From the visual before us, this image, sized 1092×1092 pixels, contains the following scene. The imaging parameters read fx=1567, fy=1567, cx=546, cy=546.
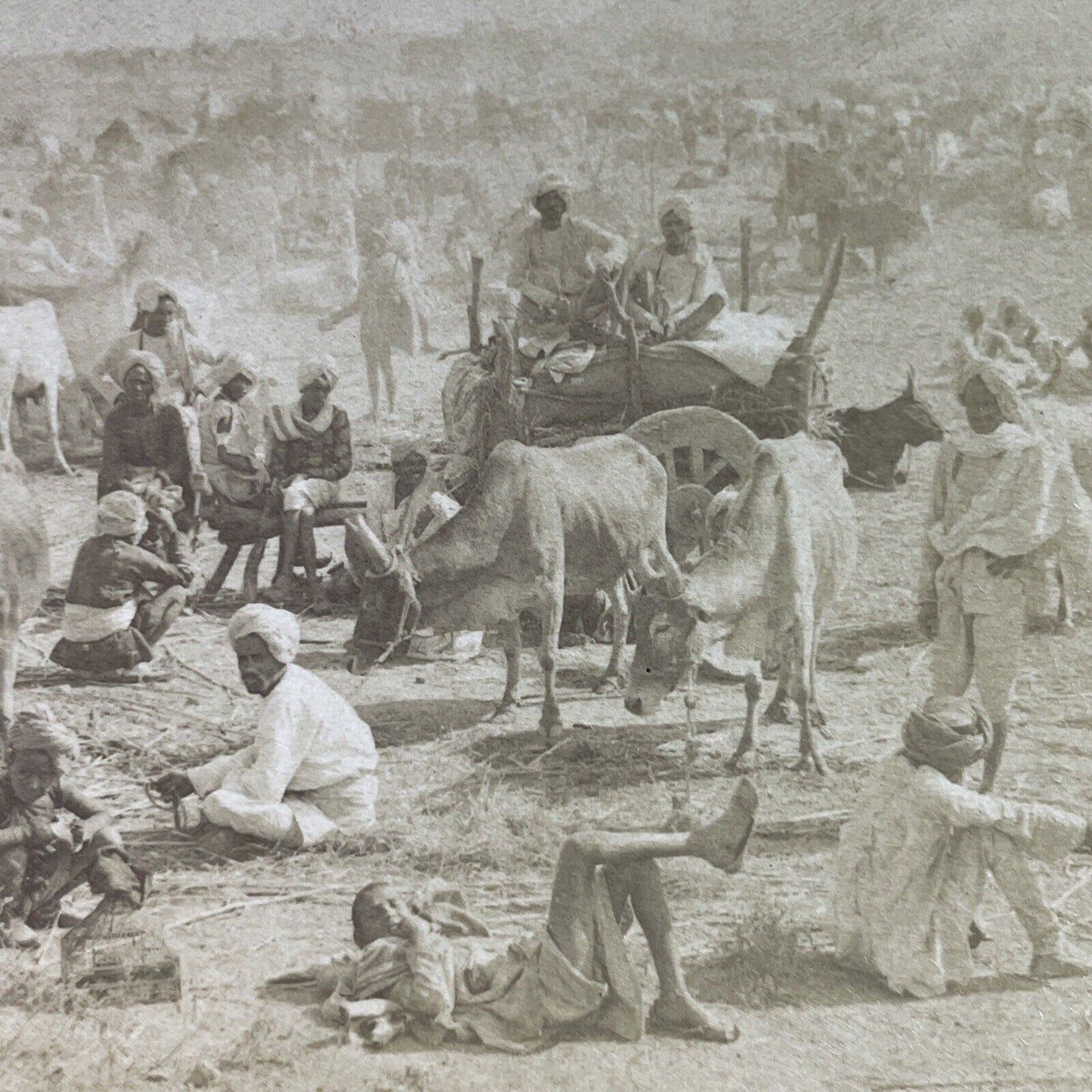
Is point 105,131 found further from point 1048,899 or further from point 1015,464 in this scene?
point 1048,899

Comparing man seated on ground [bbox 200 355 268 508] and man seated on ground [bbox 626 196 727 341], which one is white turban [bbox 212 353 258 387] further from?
man seated on ground [bbox 626 196 727 341]

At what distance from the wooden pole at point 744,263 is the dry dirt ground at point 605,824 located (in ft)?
0.81

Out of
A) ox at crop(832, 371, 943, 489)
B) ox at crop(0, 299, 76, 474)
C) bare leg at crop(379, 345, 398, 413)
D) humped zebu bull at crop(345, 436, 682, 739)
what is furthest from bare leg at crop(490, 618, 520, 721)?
ox at crop(0, 299, 76, 474)

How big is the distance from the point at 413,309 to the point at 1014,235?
293 cm

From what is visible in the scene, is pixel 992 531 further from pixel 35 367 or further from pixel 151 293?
pixel 35 367

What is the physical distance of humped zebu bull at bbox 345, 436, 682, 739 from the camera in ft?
22.4

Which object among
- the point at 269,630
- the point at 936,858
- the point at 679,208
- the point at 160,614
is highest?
the point at 679,208

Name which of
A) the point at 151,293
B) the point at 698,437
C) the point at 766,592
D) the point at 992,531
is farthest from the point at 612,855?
the point at 151,293

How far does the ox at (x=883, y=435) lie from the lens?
7.56m

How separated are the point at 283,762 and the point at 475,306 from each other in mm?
2562

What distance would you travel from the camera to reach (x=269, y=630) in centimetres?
601

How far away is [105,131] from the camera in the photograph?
768cm

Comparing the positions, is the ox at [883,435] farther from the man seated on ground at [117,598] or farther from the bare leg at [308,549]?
the man seated on ground at [117,598]

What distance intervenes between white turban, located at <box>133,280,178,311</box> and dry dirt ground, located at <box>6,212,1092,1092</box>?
15.5 inches
